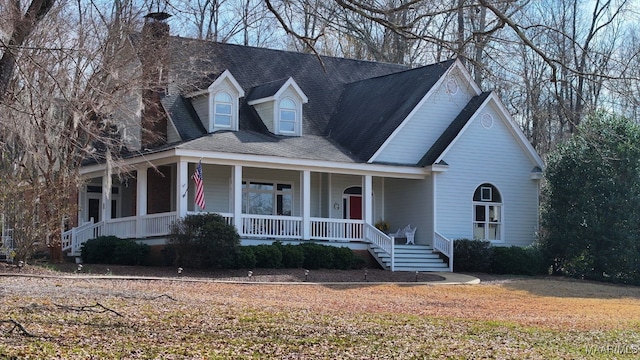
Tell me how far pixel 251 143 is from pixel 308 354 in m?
18.0

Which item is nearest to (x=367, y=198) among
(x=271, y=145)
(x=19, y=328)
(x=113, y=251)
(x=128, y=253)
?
(x=271, y=145)

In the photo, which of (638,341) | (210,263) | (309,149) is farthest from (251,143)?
(638,341)

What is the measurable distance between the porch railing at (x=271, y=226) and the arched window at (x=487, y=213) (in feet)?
22.7

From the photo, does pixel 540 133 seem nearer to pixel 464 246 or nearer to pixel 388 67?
pixel 388 67

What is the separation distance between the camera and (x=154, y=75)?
30.2 metres

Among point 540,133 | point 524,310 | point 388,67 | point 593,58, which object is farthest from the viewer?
point 540,133

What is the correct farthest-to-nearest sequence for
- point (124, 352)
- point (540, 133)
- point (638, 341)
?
1. point (540, 133)
2. point (638, 341)
3. point (124, 352)

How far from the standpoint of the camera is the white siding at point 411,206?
3219cm

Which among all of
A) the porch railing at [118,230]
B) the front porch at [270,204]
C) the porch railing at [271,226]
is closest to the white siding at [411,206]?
the front porch at [270,204]

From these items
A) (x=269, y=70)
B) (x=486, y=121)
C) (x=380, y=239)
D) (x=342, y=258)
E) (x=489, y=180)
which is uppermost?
(x=269, y=70)

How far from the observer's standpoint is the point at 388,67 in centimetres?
3934

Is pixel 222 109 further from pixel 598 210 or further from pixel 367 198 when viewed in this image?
pixel 598 210

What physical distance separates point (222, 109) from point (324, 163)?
3956 mm

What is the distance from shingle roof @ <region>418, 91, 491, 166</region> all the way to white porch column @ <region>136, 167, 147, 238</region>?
9.21 meters
